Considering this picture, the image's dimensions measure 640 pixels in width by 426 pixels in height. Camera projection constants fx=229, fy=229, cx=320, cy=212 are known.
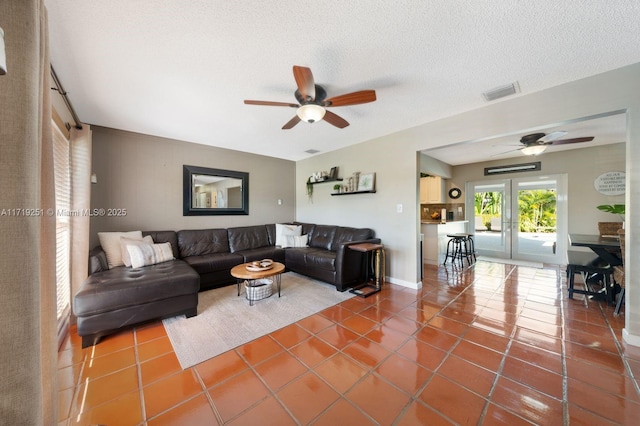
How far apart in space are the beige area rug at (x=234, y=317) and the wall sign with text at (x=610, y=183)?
17.5 feet

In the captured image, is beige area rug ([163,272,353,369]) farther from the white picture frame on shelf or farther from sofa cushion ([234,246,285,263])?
the white picture frame on shelf

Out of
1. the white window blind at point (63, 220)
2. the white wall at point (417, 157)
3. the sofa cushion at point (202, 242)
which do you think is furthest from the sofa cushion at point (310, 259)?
the white window blind at point (63, 220)

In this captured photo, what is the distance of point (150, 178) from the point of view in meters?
3.92

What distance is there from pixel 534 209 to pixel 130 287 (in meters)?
7.35

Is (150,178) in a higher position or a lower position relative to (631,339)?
higher

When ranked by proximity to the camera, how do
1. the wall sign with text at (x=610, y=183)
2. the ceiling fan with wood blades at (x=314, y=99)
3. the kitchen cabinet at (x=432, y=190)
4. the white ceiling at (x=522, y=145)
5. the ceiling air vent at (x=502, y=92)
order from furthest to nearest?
the kitchen cabinet at (x=432, y=190) → the wall sign with text at (x=610, y=183) → the white ceiling at (x=522, y=145) → the ceiling air vent at (x=502, y=92) → the ceiling fan with wood blades at (x=314, y=99)

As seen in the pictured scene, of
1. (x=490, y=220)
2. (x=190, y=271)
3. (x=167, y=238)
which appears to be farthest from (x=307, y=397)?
(x=490, y=220)

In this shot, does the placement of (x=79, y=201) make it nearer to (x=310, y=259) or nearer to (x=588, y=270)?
(x=310, y=259)

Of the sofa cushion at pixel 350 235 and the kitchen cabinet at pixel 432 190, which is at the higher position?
the kitchen cabinet at pixel 432 190

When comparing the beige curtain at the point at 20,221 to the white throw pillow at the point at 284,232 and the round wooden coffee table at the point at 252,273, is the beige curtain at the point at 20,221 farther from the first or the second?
the white throw pillow at the point at 284,232

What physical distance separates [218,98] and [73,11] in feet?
4.00

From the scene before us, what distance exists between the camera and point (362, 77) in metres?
2.23

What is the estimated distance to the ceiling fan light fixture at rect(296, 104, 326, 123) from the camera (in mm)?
2265

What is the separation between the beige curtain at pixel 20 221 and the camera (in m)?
0.69
